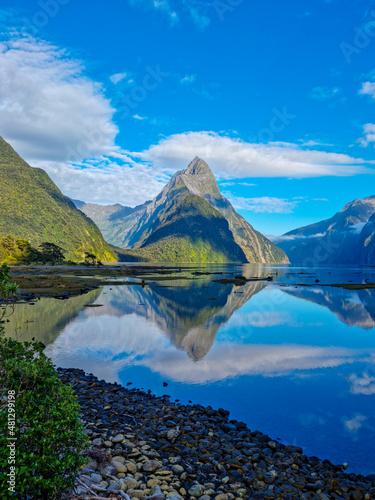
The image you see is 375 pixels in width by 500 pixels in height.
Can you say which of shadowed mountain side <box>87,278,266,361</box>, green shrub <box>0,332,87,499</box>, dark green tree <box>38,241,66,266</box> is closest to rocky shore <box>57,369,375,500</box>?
green shrub <box>0,332,87,499</box>

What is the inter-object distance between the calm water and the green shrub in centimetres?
1039

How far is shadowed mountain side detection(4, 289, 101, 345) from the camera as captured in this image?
102ft

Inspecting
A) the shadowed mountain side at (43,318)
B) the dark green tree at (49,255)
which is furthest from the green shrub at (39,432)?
the dark green tree at (49,255)

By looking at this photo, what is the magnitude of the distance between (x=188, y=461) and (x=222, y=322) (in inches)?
1251

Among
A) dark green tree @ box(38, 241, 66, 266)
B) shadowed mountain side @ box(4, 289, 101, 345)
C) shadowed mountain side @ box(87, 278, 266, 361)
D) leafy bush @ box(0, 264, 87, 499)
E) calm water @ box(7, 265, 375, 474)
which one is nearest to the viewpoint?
leafy bush @ box(0, 264, 87, 499)

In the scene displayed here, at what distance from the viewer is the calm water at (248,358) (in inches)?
597

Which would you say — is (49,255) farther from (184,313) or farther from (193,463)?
(193,463)

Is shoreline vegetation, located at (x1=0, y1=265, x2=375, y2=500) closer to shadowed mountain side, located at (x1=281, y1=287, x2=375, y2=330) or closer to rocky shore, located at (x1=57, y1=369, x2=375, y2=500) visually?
rocky shore, located at (x1=57, y1=369, x2=375, y2=500)

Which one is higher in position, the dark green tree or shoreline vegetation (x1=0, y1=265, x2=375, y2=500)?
the dark green tree

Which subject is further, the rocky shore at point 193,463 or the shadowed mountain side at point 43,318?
the shadowed mountain side at point 43,318

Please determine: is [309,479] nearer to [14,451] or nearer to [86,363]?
[14,451]

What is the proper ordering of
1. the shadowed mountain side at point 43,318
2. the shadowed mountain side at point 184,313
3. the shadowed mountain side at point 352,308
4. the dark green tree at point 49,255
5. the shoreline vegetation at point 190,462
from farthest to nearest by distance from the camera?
the dark green tree at point 49,255, the shadowed mountain side at point 352,308, the shadowed mountain side at point 184,313, the shadowed mountain side at point 43,318, the shoreline vegetation at point 190,462

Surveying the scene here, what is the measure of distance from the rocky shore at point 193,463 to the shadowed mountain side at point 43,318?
48.1 feet

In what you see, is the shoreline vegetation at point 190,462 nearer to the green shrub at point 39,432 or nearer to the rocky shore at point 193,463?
the rocky shore at point 193,463
